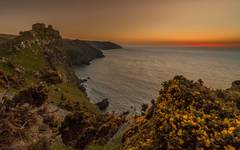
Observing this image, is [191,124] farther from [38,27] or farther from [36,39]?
[38,27]

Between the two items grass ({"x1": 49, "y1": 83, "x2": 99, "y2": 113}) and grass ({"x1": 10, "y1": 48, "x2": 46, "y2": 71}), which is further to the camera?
grass ({"x1": 10, "y1": 48, "x2": 46, "y2": 71})

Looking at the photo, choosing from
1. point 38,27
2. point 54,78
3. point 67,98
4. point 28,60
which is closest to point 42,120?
point 54,78

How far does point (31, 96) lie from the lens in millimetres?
15047

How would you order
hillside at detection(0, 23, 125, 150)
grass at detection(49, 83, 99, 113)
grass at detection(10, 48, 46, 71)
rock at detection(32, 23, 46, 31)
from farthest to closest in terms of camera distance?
rock at detection(32, 23, 46, 31), grass at detection(10, 48, 46, 71), grass at detection(49, 83, 99, 113), hillside at detection(0, 23, 125, 150)

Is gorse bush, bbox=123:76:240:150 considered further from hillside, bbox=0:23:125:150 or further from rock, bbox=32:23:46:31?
rock, bbox=32:23:46:31

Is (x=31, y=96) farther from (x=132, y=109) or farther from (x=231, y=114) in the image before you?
(x=132, y=109)

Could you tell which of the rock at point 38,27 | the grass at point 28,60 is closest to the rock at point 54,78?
the grass at point 28,60

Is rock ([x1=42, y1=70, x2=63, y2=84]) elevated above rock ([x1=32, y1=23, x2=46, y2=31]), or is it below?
below

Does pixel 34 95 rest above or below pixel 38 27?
below

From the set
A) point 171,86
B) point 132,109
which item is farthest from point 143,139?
point 132,109

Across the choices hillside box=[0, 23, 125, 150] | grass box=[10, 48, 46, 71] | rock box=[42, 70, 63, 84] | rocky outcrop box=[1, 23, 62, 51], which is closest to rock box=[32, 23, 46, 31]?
rocky outcrop box=[1, 23, 62, 51]

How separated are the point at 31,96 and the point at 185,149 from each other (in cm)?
1028

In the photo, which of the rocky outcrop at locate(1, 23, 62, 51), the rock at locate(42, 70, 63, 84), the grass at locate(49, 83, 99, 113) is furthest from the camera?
the rocky outcrop at locate(1, 23, 62, 51)

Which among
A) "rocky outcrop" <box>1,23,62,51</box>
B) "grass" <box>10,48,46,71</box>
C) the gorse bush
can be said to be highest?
the gorse bush
